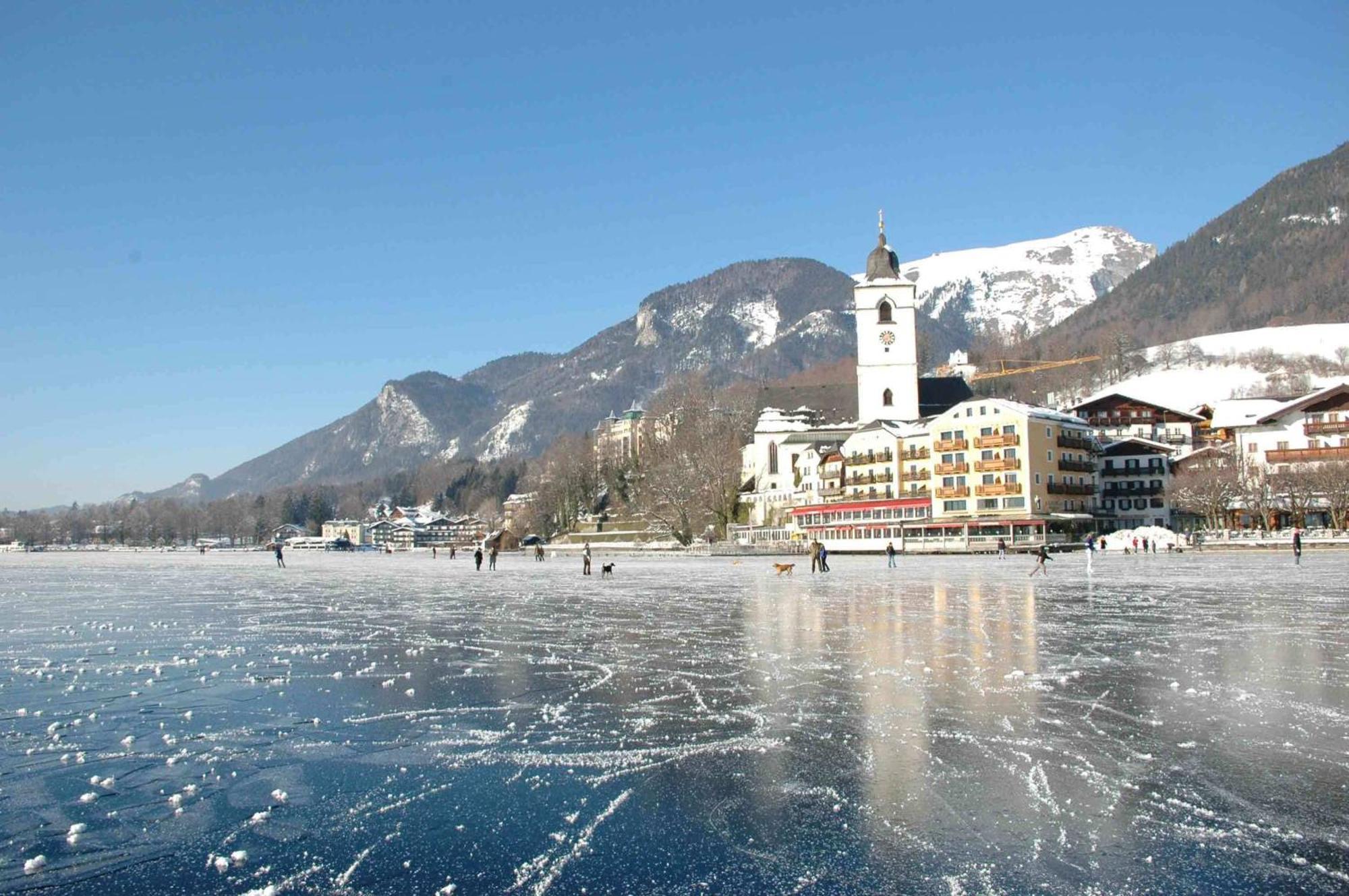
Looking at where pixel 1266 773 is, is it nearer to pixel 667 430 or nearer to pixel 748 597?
pixel 748 597

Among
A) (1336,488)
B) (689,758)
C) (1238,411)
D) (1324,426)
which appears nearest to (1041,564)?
(689,758)

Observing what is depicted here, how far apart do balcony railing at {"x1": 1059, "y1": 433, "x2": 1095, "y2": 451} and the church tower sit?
62.1 ft

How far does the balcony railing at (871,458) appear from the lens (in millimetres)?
87875

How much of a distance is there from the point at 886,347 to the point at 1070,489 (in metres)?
27.5

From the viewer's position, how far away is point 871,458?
293ft

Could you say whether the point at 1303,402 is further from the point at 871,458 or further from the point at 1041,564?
the point at 1041,564

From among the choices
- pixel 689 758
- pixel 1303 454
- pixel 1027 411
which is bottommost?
pixel 689 758

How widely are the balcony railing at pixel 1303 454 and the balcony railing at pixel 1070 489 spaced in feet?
48.2

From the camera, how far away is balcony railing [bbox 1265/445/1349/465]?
256 ft

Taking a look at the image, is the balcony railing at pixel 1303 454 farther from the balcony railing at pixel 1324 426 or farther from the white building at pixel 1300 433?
the balcony railing at pixel 1324 426

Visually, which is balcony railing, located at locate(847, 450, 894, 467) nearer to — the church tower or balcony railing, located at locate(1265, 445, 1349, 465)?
the church tower

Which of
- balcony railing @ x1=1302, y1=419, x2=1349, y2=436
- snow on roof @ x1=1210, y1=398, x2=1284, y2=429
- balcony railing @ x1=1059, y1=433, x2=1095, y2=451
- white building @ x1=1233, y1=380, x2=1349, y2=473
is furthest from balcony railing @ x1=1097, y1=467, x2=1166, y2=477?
balcony railing @ x1=1302, y1=419, x2=1349, y2=436

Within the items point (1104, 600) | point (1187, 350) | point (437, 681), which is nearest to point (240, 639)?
point (437, 681)

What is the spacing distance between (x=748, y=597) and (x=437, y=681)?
647 inches
